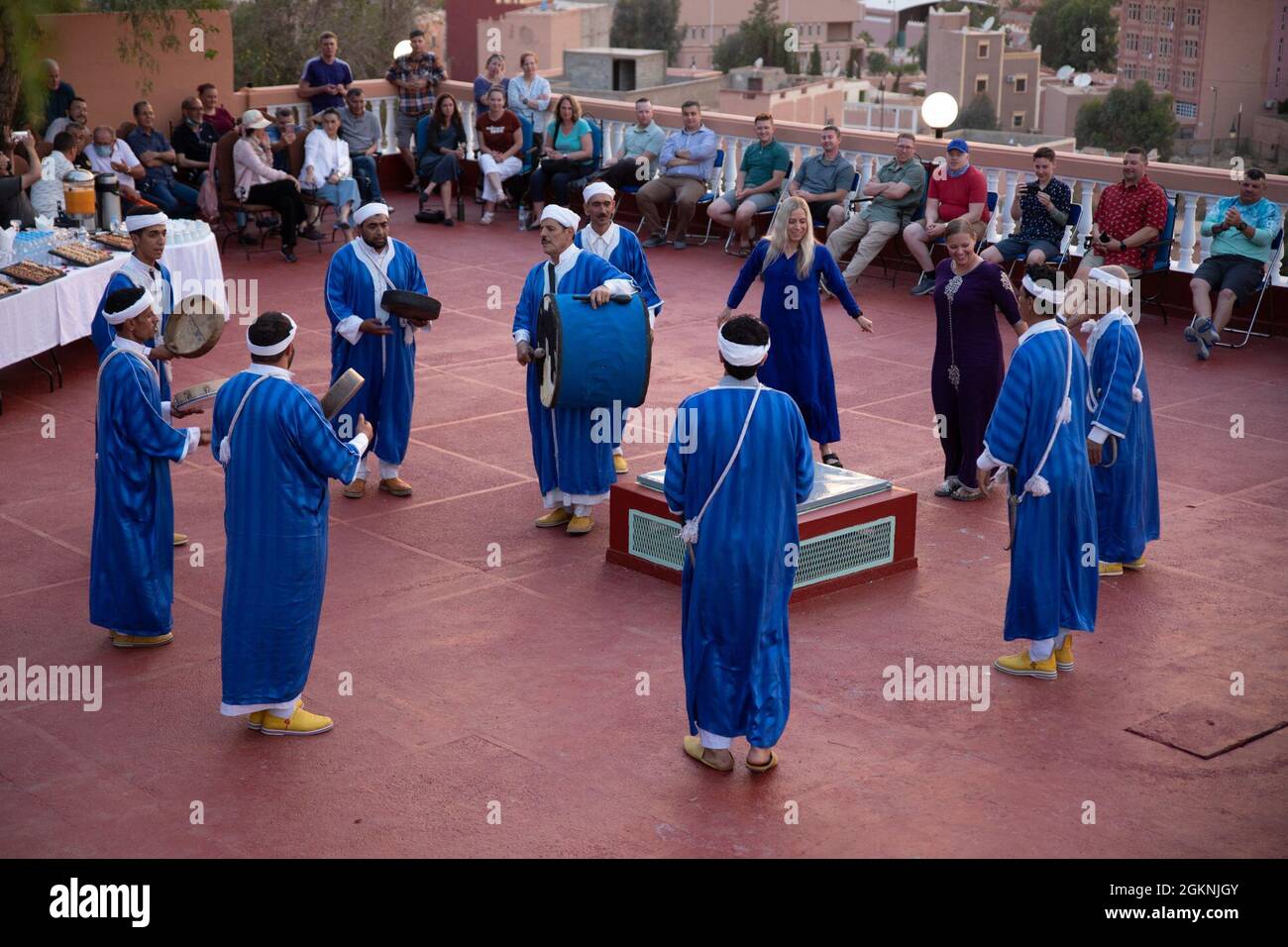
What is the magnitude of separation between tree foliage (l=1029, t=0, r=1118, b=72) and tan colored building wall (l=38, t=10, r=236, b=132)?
5359 cm

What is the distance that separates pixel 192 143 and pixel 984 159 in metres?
Answer: 8.22

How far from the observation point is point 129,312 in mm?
7539

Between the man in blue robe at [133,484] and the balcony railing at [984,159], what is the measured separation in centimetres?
939

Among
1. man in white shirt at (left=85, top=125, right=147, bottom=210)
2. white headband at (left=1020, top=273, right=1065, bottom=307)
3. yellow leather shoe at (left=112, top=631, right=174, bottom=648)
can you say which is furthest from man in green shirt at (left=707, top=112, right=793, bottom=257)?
yellow leather shoe at (left=112, top=631, right=174, bottom=648)

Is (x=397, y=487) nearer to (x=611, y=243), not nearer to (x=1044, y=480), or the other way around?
(x=611, y=243)

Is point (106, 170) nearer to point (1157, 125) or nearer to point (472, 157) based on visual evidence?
point (472, 157)

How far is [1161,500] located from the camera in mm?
9984

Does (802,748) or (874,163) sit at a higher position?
(874,163)

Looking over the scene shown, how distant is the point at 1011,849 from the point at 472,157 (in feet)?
49.5

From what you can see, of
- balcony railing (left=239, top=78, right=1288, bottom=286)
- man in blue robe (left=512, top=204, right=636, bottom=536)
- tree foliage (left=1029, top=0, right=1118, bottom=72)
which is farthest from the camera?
tree foliage (left=1029, top=0, right=1118, bottom=72)

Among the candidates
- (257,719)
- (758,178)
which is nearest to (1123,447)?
(257,719)

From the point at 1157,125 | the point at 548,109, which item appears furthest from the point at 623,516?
the point at 1157,125

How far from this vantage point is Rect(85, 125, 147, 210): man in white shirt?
52.7 feet

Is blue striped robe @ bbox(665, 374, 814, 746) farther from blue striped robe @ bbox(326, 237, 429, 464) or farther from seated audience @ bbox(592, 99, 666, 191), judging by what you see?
seated audience @ bbox(592, 99, 666, 191)
